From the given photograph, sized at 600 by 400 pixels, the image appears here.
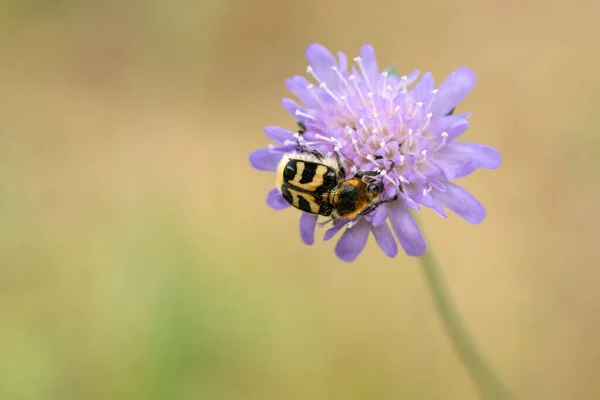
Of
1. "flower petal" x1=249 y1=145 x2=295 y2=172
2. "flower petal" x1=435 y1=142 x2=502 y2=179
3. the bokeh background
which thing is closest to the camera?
"flower petal" x1=435 y1=142 x2=502 y2=179

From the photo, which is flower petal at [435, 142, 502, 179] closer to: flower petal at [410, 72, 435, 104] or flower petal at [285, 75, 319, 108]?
flower petal at [410, 72, 435, 104]

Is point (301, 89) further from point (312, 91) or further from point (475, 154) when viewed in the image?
point (475, 154)

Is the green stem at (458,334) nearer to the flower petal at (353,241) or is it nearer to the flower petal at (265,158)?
the flower petal at (353,241)

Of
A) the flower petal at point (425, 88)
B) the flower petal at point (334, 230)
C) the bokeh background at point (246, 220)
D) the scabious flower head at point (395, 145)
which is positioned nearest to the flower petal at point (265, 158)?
the scabious flower head at point (395, 145)

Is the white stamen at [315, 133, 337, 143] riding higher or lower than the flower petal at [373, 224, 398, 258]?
higher

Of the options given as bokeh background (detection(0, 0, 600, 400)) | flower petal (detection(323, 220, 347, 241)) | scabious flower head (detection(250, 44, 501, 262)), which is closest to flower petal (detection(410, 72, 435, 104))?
scabious flower head (detection(250, 44, 501, 262))

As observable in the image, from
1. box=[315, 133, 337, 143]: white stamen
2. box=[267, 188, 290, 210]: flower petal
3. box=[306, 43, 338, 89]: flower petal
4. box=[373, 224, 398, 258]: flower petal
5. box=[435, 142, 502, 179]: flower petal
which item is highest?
box=[306, 43, 338, 89]: flower petal

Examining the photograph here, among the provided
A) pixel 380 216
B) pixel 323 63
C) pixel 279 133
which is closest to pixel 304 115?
pixel 279 133
